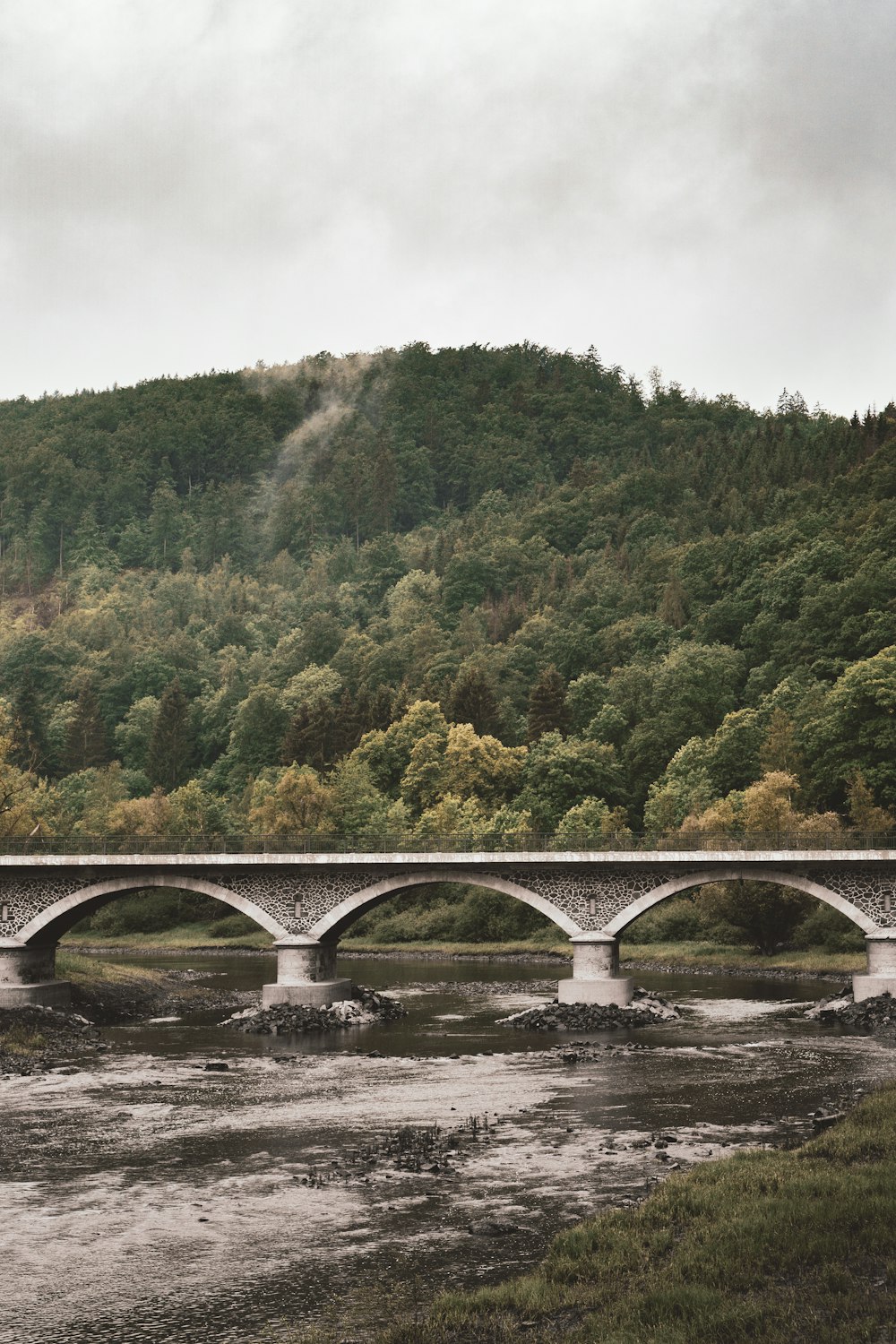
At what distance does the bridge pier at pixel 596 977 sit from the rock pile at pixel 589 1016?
0.50 meters

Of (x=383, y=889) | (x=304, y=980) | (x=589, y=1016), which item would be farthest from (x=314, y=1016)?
(x=589, y=1016)

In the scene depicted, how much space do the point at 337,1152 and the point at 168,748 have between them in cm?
11963

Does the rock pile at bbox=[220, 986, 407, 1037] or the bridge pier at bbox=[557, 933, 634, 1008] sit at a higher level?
the bridge pier at bbox=[557, 933, 634, 1008]

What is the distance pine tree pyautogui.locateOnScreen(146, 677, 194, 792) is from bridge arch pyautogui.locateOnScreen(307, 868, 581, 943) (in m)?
87.6

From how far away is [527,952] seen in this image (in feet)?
287

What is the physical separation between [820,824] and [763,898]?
6024 millimetres

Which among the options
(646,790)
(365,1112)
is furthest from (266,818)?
(365,1112)

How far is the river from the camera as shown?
21211 millimetres

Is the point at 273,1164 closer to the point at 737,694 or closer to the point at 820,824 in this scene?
the point at 820,824

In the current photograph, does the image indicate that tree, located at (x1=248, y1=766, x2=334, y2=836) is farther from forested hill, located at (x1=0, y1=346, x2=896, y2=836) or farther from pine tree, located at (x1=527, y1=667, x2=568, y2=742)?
pine tree, located at (x1=527, y1=667, x2=568, y2=742)

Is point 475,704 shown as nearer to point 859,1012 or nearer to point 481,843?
point 481,843

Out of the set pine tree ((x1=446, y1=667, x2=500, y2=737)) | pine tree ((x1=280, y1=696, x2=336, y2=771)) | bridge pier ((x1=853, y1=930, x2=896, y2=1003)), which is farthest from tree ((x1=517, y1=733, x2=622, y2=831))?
bridge pier ((x1=853, y1=930, x2=896, y2=1003))

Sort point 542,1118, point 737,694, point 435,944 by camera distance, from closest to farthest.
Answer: point 542,1118 → point 435,944 → point 737,694

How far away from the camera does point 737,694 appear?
116 meters
